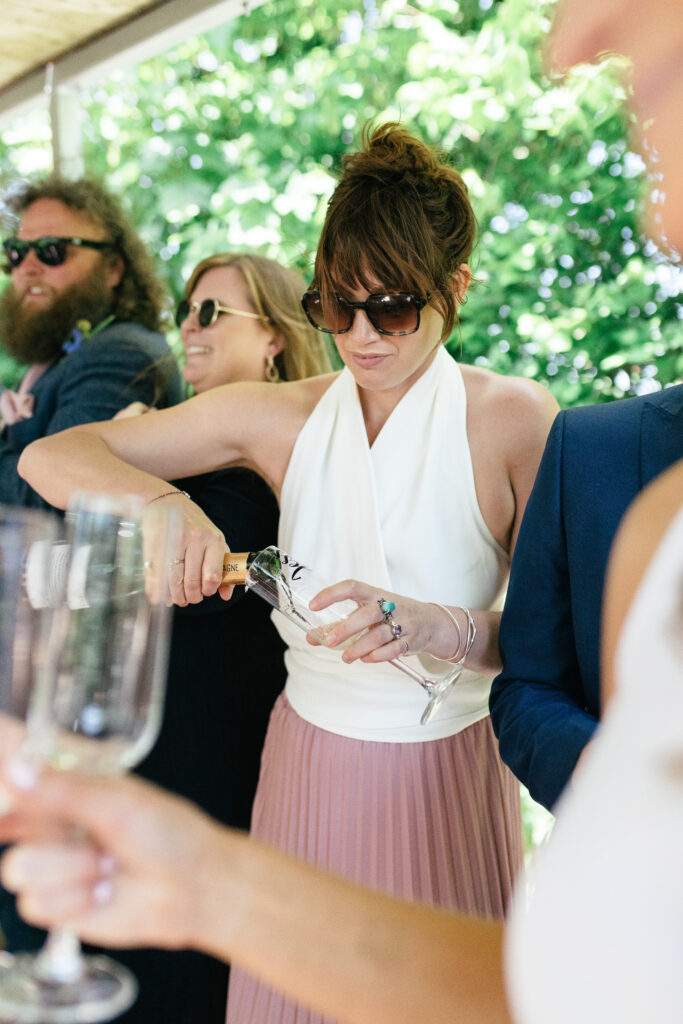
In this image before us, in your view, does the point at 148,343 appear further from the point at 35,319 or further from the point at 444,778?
the point at 444,778

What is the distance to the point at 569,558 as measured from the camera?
1653 millimetres

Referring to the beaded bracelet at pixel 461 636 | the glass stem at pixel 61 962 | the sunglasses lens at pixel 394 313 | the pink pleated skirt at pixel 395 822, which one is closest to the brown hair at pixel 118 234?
the sunglasses lens at pixel 394 313

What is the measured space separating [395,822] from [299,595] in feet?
1.78

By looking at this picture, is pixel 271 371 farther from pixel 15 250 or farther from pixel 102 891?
pixel 102 891

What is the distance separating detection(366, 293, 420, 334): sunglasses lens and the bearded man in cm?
137

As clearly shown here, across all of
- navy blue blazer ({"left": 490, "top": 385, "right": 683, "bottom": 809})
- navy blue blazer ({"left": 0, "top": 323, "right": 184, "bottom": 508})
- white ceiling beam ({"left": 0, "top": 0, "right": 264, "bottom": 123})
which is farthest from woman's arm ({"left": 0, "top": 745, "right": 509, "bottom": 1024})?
white ceiling beam ({"left": 0, "top": 0, "right": 264, "bottom": 123})

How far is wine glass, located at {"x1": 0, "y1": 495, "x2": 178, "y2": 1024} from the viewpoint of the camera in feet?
2.46

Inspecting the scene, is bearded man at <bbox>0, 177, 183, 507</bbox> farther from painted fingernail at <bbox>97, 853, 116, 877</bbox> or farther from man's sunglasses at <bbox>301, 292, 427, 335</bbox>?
painted fingernail at <bbox>97, 853, 116, 877</bbox>

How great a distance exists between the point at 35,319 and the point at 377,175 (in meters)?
2.02

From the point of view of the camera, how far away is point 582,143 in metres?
4.48

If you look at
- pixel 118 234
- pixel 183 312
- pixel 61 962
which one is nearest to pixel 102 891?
pixel 61 962

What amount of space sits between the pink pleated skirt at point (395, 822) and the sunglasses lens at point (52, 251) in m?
2.22

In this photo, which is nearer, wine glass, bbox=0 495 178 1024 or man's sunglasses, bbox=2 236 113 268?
wine glass, bbox=0 495 178 1024

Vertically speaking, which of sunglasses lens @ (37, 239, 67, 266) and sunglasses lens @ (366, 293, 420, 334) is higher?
sunglasses lens @ (37, 239, 67, 266)
